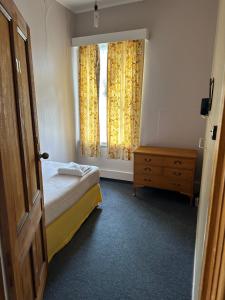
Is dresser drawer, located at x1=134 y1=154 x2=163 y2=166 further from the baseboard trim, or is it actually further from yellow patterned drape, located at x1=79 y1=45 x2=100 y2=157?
yellow patterned drape, located at x1=79 y1=45 x2=100 y2=157

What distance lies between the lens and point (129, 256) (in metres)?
1.99

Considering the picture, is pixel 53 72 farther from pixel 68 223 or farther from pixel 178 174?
pixel 178 174

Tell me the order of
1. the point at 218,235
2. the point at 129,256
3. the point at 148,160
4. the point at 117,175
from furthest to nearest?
1. the point at 117,175
2. the point at 148,160
3. the point at 129,256
4. the point at 218,235

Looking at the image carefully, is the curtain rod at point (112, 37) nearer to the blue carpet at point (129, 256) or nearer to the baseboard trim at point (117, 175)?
the baseboard trim at point (117, 175)

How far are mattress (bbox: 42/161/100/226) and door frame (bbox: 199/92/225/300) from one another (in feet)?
4.85

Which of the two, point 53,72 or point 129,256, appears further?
point 53,72

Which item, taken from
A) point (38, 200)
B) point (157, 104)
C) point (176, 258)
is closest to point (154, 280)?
point (176, 258)

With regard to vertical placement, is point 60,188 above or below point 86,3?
below

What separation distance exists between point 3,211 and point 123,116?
2874 mm

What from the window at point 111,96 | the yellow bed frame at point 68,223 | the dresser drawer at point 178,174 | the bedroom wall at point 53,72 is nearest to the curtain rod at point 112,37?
the window at point 111,96

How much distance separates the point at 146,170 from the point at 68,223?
142 centimetres

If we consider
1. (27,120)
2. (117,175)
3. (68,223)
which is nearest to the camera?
(27,120)

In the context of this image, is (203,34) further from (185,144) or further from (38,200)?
(38,200)

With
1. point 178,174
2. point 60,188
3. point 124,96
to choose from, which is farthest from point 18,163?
point 124,96
